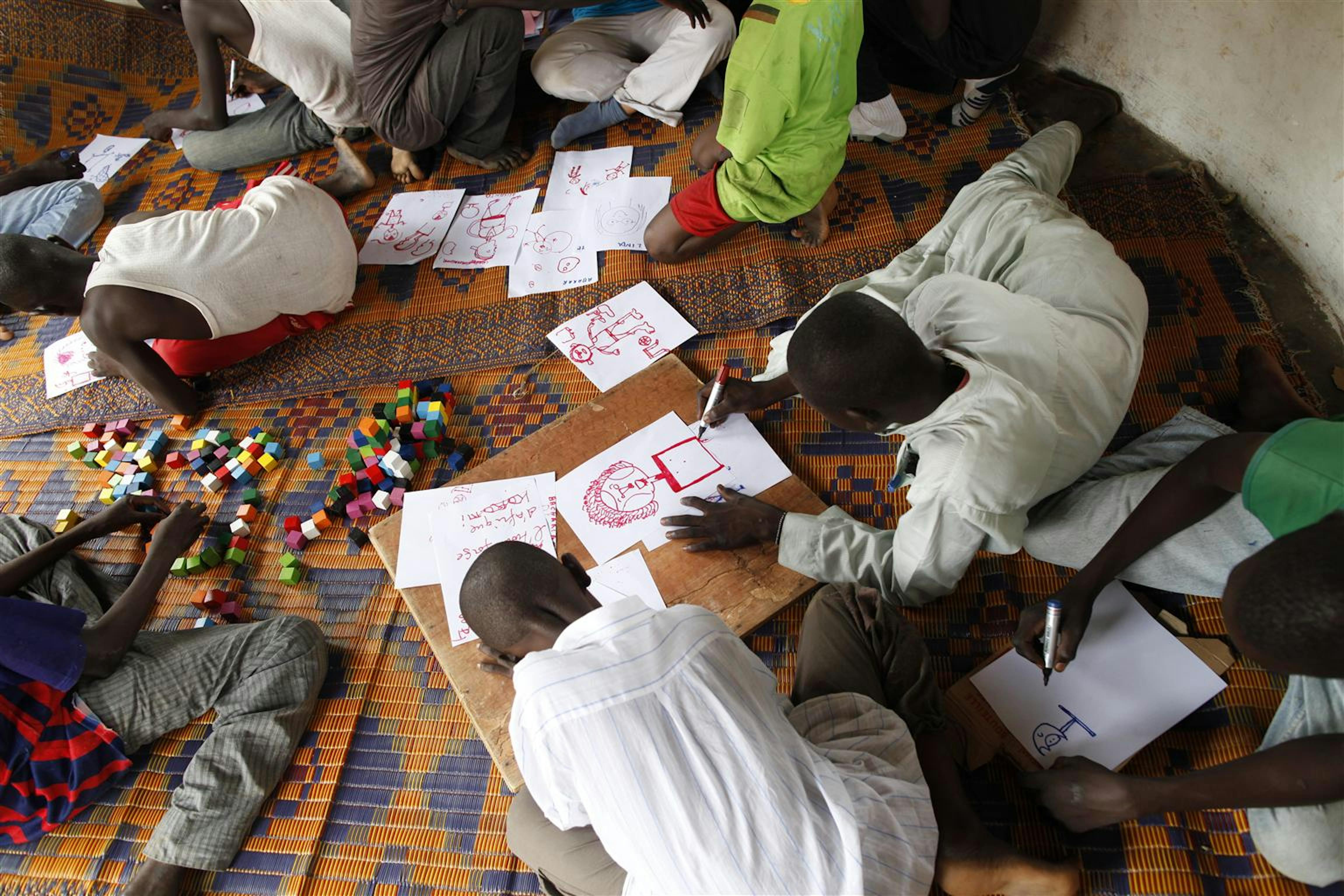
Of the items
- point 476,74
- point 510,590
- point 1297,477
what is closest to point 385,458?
point 510,590

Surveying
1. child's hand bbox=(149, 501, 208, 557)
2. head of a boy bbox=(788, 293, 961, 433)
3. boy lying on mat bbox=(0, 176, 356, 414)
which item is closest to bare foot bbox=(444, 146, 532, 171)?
boy lying on mat bbox=(0, 176, 356, 414)

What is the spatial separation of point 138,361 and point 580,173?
1384mm

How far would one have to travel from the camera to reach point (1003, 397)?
122 centimetres

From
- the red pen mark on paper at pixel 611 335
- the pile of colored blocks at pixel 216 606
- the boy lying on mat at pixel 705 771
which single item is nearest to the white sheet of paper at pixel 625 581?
the boy lying on mat at pixel 705 771

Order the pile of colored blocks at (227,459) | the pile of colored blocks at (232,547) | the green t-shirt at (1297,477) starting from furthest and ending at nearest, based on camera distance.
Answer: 1. the pile of colored blocks at (227,459)
2. the pile of colored blocks at (232,547)
3. the green t-shirt at (1297,477)

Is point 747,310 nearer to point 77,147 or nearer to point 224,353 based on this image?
point 224,353

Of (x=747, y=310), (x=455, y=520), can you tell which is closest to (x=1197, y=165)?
(x=747, y=310)

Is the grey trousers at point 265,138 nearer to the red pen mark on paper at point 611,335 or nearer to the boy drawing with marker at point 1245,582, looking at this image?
the red pen mark on paper at point 611,335

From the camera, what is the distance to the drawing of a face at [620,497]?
164 centimetres

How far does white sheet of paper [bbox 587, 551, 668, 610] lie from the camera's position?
1542mm

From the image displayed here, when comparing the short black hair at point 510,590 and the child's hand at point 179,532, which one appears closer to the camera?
the short black hair at point 510,590

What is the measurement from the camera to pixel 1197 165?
2125 mm

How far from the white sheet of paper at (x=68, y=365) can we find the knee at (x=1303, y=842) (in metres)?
2.94

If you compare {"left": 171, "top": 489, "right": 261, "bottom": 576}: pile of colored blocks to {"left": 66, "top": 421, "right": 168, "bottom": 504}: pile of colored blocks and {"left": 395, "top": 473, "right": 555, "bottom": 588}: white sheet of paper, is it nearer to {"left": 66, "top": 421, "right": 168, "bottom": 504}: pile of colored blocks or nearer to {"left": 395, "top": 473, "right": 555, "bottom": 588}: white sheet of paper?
{"left": 66, "top": 421, "right": 168, "bottom": 504}: pile of colored blocks
